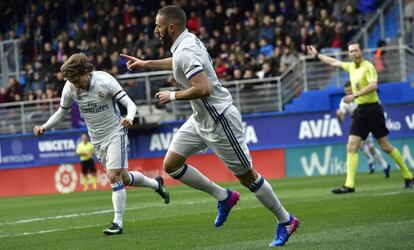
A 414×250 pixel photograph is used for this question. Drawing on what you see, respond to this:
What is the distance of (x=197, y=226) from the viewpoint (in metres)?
13.2

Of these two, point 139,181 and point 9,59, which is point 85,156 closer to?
point 9,59

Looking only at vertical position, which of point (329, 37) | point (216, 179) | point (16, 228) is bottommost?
point (216, 179)

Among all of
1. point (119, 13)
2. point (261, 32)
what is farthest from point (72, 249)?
point (119, 13)

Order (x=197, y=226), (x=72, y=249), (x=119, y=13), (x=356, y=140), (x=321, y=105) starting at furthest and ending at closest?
(x=119, y=13)
(x=321, y=105)
(x=356, y=140)
(x=197, y=226)
(x=72, y=249)

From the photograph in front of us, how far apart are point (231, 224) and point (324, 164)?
16404mm

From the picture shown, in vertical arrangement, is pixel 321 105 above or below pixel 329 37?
below

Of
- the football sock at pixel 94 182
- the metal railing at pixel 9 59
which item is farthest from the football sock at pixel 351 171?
the metal railing at pixel 9 59

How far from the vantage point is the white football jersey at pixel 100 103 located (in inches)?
533

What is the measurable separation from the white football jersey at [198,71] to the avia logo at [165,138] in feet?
64.6

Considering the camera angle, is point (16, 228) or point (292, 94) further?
point (292, 94)

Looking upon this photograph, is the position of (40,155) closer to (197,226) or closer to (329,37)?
(329,37)

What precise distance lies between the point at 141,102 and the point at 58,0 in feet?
30.8

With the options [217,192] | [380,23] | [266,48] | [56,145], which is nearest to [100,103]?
[217,192]

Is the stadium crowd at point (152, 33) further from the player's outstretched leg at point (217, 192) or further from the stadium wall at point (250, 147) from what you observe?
the player's outstretched leg at point (217, 192)
